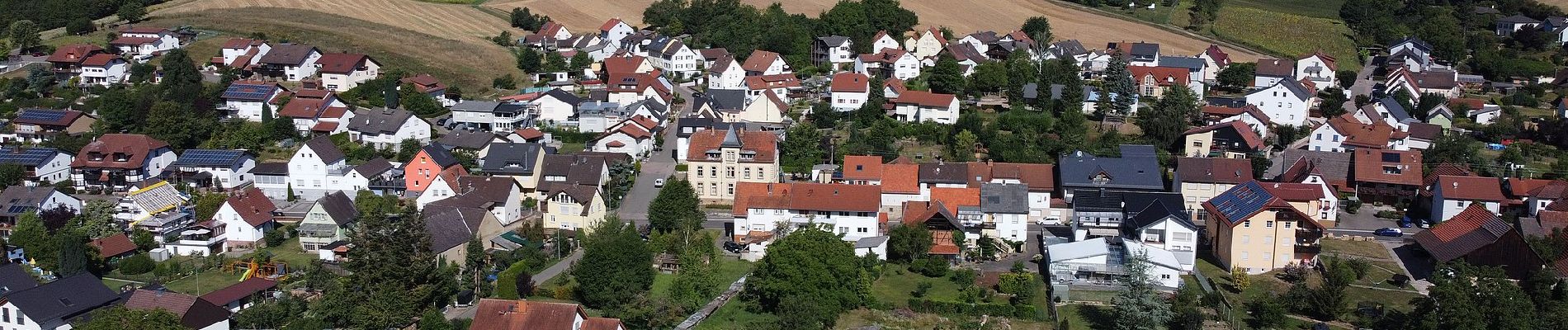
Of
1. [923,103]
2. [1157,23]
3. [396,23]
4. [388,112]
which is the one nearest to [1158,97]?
[923,103]

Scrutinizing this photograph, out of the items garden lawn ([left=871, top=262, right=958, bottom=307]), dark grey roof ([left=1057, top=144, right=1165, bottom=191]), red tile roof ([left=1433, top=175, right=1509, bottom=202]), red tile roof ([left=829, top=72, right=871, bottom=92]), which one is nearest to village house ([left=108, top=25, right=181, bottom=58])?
red tile roof ([left=829, top=72, right=871, bottom=92])

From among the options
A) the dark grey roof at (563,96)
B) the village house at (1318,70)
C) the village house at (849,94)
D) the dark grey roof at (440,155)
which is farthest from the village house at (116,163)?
the village house at (1318,70)

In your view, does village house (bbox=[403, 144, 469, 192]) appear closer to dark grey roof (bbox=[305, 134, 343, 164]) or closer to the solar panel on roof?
dark grey roof (bbox=[305, 134, 343, 164])

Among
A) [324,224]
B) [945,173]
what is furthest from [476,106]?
[945,173]

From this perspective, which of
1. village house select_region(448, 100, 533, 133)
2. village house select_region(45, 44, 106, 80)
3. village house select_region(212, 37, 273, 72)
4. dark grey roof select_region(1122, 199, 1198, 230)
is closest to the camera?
dark grey roof select_region(1122, 199, 1198, 230)

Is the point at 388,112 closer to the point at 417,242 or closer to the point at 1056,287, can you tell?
the point at 417,242

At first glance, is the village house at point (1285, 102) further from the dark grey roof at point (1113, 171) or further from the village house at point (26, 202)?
the village house at point (26, 202)

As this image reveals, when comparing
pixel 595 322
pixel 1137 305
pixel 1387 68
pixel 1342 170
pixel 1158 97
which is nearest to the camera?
pixel 595 322
